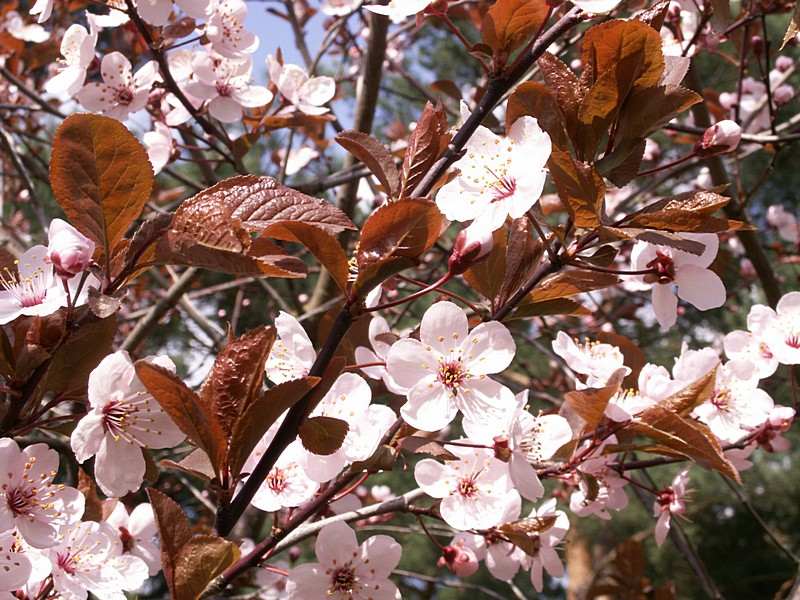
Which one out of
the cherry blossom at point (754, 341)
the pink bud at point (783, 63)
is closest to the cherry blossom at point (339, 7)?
the cherry blossom at point (754, 341)

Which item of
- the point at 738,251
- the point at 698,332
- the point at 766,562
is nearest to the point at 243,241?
the point at 738,251

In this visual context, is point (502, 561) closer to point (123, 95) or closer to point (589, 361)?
point (589, 361)

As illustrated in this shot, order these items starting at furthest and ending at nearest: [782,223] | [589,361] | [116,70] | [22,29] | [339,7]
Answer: [782,223] < [22,29] < [339,7] < [116,70] < [589,361]

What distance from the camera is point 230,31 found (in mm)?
1472

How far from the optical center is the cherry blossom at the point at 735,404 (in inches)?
43.3

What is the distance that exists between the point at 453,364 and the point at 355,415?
4.9 inches

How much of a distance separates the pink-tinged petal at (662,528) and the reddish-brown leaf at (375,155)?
72 centimetres

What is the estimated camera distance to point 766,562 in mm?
5984

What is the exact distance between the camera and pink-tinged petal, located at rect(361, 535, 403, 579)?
879 millimetres

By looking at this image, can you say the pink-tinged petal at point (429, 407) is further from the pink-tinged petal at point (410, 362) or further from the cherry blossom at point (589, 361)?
the cherry blossom at point (589, 361)

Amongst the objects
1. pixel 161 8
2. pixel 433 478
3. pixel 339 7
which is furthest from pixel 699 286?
pixel 339 7

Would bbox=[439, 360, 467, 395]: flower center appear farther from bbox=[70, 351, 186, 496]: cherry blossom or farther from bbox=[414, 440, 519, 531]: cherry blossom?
bbox=[70, 351, 186, 496]: cherry blossom

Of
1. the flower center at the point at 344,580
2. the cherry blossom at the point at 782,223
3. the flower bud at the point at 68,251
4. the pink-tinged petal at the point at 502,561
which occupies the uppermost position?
the flower bud at the point at 68,251

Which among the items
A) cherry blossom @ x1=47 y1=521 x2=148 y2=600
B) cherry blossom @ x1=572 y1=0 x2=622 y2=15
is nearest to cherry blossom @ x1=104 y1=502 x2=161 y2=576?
cherry blossom @ x1=47 y1=521 x2=148 y2=600
